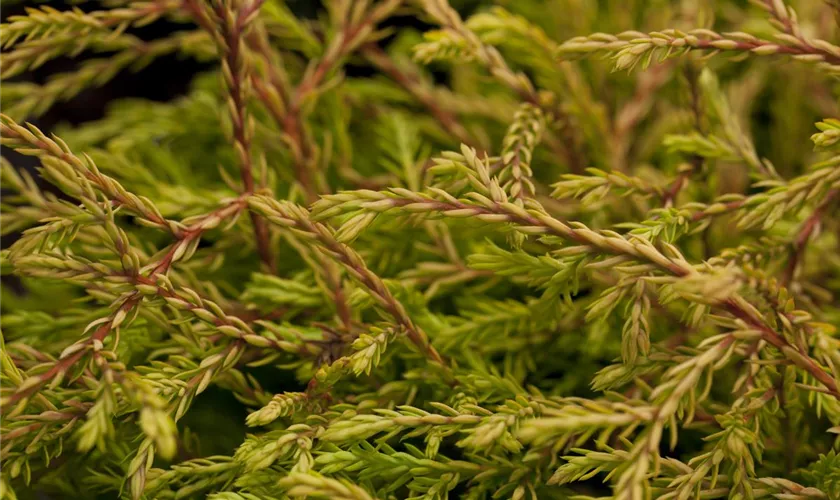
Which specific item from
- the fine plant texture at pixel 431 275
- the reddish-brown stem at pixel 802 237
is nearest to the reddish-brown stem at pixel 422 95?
the fine plant texture at pixel 431 275

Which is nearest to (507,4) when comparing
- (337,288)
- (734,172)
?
(734,172)

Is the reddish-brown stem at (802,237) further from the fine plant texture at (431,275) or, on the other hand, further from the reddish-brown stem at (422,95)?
the reddish-brown stem at (422,95)

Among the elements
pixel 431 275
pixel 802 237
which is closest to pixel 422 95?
pixel 431 275

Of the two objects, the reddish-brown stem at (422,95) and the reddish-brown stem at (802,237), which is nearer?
the reddish-brown stem at (802,237)

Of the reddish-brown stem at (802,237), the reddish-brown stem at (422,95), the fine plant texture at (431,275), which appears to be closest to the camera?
the fine plant texture at (431,275)

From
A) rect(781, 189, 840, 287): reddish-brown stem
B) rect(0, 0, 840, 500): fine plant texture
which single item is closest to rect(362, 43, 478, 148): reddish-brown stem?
rect(0, 0, 840, 500): fine plant texture

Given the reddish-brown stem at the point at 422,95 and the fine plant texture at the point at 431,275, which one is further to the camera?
the reddish-brown stem at the point at 422,95

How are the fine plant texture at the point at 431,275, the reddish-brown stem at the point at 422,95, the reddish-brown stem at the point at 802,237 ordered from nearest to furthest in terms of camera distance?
the fine plant texture at the point at 431,275
the reddish-brown stem at the point at 802,237
the reddish-brown stem at the point at 422,95

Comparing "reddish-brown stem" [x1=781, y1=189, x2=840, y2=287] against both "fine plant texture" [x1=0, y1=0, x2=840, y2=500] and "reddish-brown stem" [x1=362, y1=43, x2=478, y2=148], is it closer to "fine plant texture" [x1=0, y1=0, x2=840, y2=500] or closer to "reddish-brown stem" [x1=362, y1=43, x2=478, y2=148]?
"fine plant texture" [x1=0, y1=0, x2=840, y2=500]

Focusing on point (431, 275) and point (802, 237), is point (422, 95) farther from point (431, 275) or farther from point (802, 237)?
point (802, 237)

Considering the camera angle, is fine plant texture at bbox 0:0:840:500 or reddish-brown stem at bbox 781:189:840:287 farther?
reddish-brown stem at bbox 781:189:840:287
